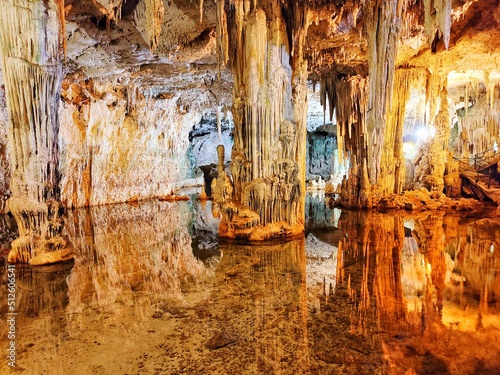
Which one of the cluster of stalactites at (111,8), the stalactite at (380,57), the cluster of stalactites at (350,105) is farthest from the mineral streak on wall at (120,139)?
the stalactite at (380,57)

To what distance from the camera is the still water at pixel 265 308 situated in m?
2.26

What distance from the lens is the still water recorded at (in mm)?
2256

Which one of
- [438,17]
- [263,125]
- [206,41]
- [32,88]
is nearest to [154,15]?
[32,88]

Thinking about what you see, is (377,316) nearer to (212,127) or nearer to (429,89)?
(429,89)

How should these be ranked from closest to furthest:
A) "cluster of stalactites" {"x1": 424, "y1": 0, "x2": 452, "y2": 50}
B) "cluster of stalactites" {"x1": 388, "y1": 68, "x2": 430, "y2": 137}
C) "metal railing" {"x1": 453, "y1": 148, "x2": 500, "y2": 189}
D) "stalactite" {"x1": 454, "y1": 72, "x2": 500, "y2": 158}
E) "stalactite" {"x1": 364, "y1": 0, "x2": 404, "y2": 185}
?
"cluster of stalactites" {"x1": 424, "y1": 0, "x2": 452, "y2": 50} → "stalactite" {"x1": 364, "y1": 0, "x2": 404, "y2": 185} → "cluster of stalactites" {"x1": 388, "y1": 68, "x2": 430, "y2": 137} → "metal railing" {"x1": 453, "y1": 148, "x2": 500, "y2": 189} → "stalactite" {"x1": 454, "y1": 72, "x2": 500, "y2": 158}

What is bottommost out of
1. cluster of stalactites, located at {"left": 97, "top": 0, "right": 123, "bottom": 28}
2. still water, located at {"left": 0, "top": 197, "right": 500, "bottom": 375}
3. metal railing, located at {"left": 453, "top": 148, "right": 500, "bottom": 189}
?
still water, located at {"left": 0, "top": 197, "right": 500, "bottom": 375}

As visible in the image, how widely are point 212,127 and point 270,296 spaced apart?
1586cm

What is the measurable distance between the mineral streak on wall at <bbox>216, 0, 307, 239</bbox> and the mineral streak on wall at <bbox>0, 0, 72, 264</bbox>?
8.65 ft

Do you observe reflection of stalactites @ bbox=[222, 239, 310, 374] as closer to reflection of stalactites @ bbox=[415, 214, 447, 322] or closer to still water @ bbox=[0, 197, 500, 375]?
still water @ bbox=[0, 197, 500, 375]

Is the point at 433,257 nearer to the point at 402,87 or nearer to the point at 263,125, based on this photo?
the point at 263,125

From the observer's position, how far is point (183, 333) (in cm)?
265

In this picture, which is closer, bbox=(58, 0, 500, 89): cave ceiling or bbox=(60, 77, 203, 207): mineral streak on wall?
bbox=(58, 0, 500, 89): cave ceiling

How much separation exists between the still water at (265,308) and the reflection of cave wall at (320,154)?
1521cm

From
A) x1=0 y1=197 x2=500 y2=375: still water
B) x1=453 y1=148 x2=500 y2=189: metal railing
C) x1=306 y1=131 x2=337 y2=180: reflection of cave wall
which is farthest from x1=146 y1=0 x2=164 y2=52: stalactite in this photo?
x1=306 y1=131 x2=337 y2=180: reflection of cave wall
